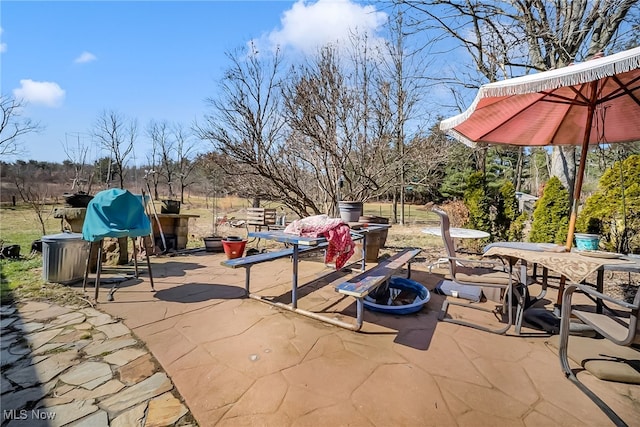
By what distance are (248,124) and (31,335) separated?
453 centimetres

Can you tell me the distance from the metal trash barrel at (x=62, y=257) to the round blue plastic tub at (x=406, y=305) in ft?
11.7

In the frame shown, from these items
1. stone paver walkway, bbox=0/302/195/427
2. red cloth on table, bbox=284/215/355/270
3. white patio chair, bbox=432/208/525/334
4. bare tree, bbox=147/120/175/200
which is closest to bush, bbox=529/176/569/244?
white patio chair, bbox=432/208/525/334

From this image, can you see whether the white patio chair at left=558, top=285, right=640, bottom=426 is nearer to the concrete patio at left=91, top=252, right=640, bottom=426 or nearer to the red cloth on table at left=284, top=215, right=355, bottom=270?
the concrete patio at left=91, top=252, right=640, bottom=426

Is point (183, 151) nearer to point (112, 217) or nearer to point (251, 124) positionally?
point (251, 124)

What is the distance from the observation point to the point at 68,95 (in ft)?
30.8

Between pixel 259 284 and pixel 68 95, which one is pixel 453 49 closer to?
pixel 259 284

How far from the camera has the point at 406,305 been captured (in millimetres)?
2863

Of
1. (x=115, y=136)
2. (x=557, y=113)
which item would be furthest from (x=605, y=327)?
(x=115, y=136)

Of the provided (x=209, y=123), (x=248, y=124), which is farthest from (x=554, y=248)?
(x=209, y=123)

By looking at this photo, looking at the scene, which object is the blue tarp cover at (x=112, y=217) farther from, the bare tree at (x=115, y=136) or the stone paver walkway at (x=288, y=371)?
the bare tree at (x=115, y=136)

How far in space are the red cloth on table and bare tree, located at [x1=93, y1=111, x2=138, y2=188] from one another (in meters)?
18.5

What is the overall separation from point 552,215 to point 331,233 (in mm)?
4619

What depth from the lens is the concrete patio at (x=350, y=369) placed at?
1494mm

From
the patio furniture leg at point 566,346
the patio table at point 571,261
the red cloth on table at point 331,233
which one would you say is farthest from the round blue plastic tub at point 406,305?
the patio furniture leg at point 566,346
